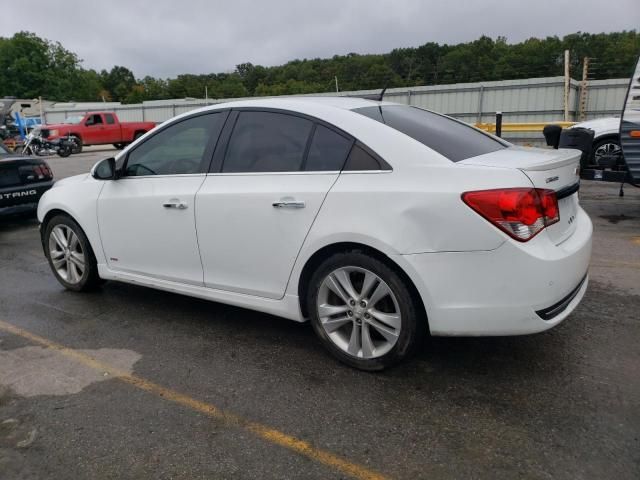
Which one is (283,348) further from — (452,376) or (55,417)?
(55,417)

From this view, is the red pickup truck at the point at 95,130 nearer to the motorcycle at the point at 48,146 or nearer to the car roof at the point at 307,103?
the motorcycle at the point at 48,146

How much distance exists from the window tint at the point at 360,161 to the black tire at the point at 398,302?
18.8 inches

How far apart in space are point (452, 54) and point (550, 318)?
1968 inches

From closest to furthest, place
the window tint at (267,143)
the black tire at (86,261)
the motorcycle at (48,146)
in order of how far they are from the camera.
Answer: the window tint at (267,143)
the black tire at (86,261)
the motorcycle at (48,146)

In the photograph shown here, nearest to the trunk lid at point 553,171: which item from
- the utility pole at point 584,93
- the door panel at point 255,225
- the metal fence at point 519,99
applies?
the door panel at point 255,225

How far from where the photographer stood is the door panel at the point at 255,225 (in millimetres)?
3213

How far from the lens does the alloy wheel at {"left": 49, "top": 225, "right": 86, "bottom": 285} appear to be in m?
4.71

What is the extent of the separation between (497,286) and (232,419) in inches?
58.7

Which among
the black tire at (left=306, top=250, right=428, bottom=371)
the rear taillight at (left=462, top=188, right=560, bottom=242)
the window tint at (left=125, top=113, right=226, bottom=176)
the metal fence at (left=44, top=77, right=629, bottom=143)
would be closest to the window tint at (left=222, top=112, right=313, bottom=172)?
the window tint at (left=125, top=113, right=226, bottom=176)

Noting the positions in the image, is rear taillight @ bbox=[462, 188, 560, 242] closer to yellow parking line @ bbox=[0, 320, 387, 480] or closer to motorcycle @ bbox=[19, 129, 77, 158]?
yellow parking line @ bbox=[0, 320, 387, 480]

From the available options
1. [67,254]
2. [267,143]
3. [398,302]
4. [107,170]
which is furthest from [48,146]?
[398,302]

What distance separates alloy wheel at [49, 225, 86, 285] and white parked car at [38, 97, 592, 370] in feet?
1.91

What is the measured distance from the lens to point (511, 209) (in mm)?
2676

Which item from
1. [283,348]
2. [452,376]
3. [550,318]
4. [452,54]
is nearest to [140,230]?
[283,348]
